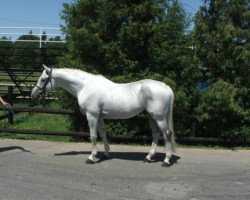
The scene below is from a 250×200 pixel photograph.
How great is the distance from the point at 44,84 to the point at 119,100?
156 centimetres

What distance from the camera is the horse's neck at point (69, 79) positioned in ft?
29.9

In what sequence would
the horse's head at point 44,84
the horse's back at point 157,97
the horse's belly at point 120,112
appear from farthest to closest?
the horse's head at point 44,84 < the horse's belly at point 120,112 < the horse's back at point 157,97

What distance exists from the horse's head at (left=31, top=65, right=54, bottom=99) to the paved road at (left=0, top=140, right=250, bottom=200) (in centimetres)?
128

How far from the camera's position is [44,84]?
9.29 metres

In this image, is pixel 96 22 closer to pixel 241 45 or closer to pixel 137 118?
pixel 137 118

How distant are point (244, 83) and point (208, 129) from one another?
135cm

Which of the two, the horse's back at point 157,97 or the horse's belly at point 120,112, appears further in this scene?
the horse's belly at point 120,112

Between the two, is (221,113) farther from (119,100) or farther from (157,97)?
(119,100)

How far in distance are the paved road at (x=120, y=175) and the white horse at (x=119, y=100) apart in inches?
20.6

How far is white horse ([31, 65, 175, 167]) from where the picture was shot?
8.66 m

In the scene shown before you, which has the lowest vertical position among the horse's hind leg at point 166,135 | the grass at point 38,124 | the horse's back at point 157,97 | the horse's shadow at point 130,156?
the grass at point 38,124

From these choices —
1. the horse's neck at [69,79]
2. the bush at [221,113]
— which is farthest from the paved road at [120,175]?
the horse's neck at [69,79]

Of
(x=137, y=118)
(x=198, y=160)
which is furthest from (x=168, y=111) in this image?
(x=137, y=118)

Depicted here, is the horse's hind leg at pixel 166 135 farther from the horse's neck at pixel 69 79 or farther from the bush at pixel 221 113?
the bush at pixel 221 113
